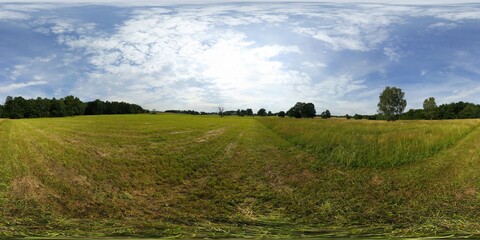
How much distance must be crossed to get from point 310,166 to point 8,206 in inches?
214

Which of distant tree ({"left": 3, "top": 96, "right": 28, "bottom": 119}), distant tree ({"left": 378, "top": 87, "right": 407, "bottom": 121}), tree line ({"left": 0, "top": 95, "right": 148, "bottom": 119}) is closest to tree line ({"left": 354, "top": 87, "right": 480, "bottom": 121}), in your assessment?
distant tree ({"left": 378, "top": 87, "right": 407, "bottom": 121})

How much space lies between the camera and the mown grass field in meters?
5.11

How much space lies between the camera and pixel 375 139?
8.69 metres

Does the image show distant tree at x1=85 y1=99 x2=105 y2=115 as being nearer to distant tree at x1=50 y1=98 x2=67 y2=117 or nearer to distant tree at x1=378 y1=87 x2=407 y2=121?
distant tree at x1=50 y1=98 x2=67 y2=117

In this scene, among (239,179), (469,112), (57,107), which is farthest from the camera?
(469,112)

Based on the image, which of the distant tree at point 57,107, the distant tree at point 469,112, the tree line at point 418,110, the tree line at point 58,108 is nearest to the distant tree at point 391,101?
the tree line at point 418,110

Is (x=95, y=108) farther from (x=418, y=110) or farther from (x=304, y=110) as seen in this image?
(x=418, y=110)

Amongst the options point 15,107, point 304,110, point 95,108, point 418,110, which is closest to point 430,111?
point 418,110

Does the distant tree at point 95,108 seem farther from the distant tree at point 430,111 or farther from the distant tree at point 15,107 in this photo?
the distant tree at point 430,111

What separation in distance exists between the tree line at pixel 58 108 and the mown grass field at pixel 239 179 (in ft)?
1.87

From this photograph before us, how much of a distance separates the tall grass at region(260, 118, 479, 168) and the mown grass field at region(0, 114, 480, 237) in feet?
0.10

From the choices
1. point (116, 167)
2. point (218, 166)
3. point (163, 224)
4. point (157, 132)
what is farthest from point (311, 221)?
point (157, 132)

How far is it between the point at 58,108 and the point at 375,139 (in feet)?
23.4

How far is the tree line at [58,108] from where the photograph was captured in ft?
25.7
